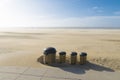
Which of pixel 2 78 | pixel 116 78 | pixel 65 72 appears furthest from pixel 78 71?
pixel 2 78

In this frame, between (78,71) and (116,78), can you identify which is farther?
(78,71)

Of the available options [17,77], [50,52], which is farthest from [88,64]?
[17,77]

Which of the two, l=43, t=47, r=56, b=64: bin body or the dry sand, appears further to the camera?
the dry sand

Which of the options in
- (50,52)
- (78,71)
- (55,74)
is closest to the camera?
(55,74)

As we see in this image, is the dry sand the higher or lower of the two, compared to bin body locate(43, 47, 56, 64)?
lower

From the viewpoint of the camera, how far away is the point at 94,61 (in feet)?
33.6

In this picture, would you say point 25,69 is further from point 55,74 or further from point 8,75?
point 55,74

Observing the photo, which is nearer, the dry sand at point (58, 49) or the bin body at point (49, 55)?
the bin body at point (49, 55)

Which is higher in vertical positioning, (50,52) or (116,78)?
(50,52)

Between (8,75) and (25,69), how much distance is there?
105 cm

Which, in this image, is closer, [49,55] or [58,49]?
[49,55]

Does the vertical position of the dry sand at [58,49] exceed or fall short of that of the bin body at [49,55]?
it falls short

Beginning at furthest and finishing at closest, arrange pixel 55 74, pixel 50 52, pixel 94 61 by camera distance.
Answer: pixel 94 61
pixel 50 52
pixel 55 74

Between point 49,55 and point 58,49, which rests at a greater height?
point 49,55
